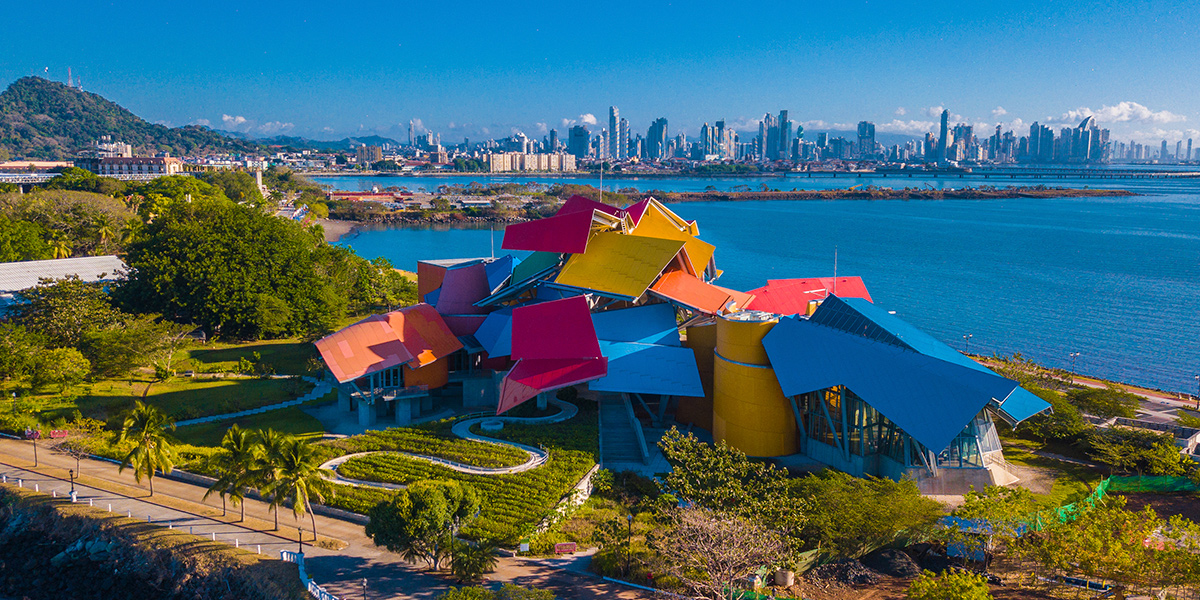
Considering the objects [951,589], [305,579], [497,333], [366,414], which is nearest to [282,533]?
[305,579]

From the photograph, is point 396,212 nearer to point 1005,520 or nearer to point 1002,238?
point 1002,238

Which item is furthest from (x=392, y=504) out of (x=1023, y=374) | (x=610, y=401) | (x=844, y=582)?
(x=1023, y=374)

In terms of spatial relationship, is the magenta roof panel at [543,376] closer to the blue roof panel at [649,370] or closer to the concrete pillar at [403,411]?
the blue roof panel at [649,370]

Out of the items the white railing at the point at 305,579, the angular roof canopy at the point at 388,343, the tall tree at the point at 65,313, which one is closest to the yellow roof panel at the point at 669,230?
the angular roof canopy at the point at 388,343

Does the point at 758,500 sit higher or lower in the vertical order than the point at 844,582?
higher

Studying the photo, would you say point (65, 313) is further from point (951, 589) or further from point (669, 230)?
point (951, 589)

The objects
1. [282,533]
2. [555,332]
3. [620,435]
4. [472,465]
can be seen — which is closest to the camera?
[282,533]

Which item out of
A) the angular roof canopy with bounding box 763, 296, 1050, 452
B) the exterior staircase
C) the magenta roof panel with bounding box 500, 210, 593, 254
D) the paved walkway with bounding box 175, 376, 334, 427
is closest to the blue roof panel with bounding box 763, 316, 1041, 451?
the angular roof canopy with bounding box 763, 296, 1050, 452
